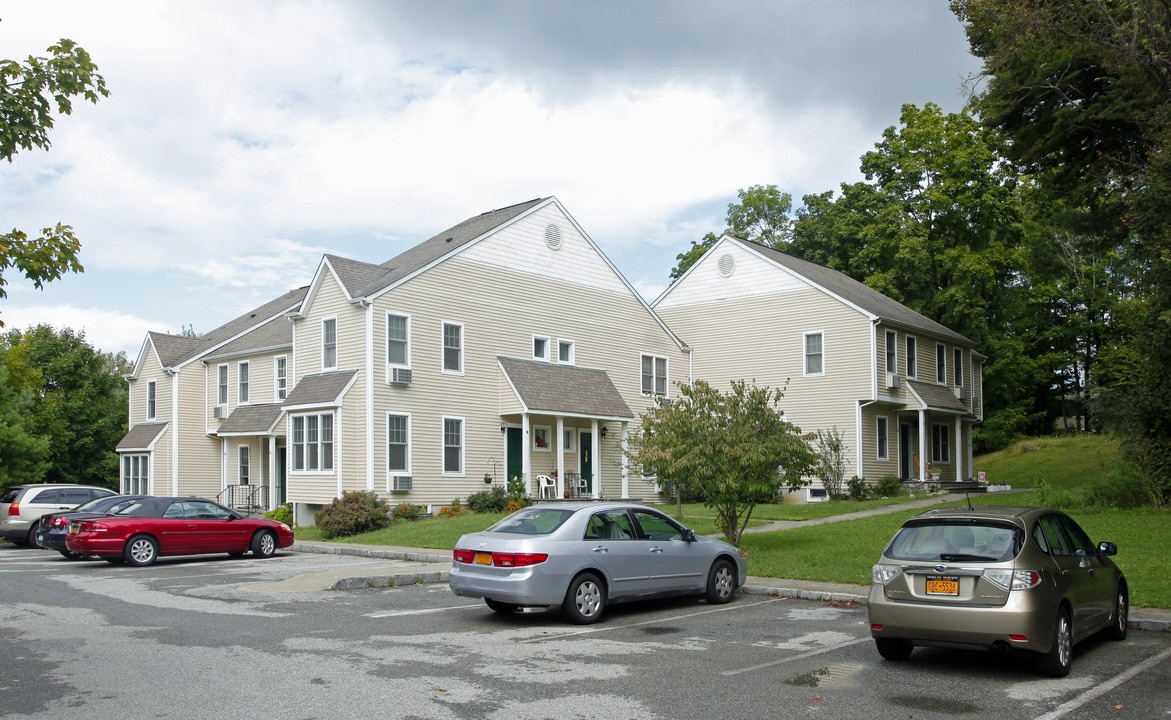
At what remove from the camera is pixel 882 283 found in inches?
1742

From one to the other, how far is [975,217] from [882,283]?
499cm

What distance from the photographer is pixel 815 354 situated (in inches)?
1394

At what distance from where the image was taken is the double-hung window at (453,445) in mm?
28938

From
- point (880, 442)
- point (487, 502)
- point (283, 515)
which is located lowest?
point (283, 515)

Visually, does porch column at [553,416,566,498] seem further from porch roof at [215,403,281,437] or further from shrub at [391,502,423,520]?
porch roof at [215,403,281,437]

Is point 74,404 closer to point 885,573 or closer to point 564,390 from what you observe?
point 564,390

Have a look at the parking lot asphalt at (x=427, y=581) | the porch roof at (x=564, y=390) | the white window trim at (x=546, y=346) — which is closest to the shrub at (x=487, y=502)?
the porch roof at (x=564, y=390)

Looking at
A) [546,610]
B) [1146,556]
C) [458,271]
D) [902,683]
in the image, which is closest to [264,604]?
[546,610]

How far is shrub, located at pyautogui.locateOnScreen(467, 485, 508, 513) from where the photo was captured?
2835 cm

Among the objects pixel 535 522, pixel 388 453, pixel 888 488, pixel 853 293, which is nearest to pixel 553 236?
pixel 388 453

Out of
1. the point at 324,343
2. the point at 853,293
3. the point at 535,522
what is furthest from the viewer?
the point at 853,293

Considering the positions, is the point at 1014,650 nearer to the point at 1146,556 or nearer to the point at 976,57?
the point at 1146,556

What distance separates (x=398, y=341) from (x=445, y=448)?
3527mm

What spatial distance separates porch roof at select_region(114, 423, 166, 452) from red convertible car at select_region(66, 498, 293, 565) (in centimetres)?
1683
